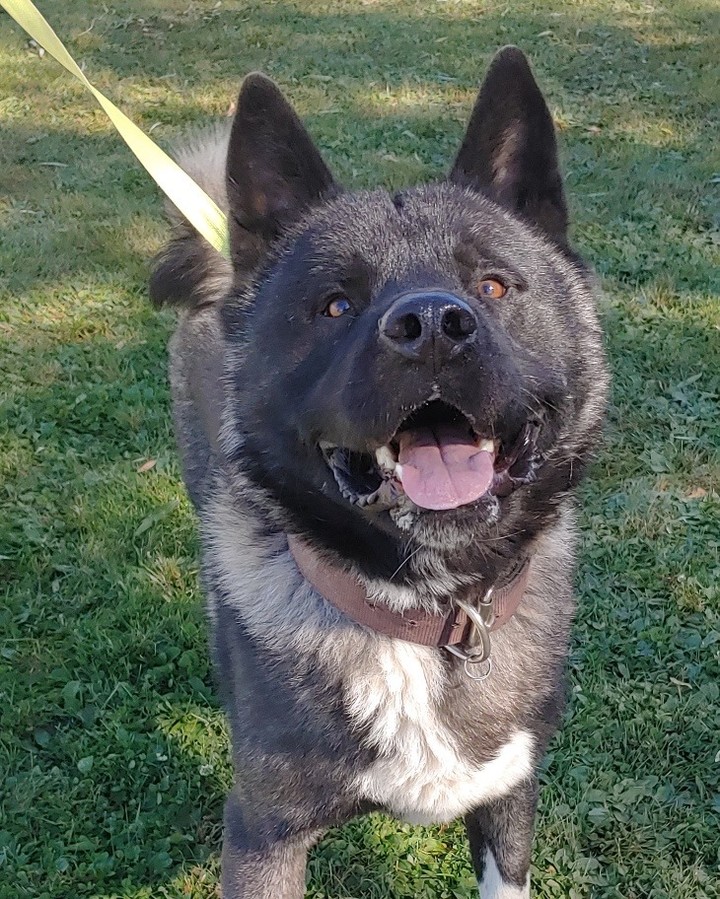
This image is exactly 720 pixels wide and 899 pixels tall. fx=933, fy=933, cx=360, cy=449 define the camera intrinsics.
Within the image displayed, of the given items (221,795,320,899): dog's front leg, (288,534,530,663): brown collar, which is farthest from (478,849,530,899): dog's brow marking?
(288,534,530,663): brown collar

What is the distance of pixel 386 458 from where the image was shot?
169 cm

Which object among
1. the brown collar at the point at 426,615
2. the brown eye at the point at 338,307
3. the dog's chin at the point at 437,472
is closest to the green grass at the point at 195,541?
the brown collar at the point at 426,615

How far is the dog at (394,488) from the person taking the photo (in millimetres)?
1720

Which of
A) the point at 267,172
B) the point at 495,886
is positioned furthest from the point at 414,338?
the point at 495,886

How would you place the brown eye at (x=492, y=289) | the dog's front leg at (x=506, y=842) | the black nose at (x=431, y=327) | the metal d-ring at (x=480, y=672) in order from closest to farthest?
1. the black nose at (x=431, y=327)
2. the brown eye at (x=492, y=289)
3. the metal d-ring at (x=480, y=672)
4. the dog's front leg at (x=506, y=842)

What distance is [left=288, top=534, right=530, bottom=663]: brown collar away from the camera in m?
1.89

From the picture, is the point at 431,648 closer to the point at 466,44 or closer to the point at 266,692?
the point at 266,692

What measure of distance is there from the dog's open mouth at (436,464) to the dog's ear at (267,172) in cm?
63

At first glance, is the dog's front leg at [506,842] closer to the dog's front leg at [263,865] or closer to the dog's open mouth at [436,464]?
the dog's front leg at [263,865]

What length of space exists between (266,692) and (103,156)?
18.3 feet

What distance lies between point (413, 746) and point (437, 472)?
607mm

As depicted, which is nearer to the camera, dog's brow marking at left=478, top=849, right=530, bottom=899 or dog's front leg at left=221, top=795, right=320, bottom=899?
dog's front leg at left=221, top=795, right=320, bottom=899

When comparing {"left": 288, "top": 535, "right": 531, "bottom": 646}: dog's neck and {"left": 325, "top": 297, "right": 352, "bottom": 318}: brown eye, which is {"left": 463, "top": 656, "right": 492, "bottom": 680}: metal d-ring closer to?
{"left": 288, "top": 535, "right": 531, "bottom": 646}: dog's neck

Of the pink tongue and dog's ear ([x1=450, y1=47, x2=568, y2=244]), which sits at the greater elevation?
dog's ear ([x1=450, y1=47, x2=568, y2=244])
